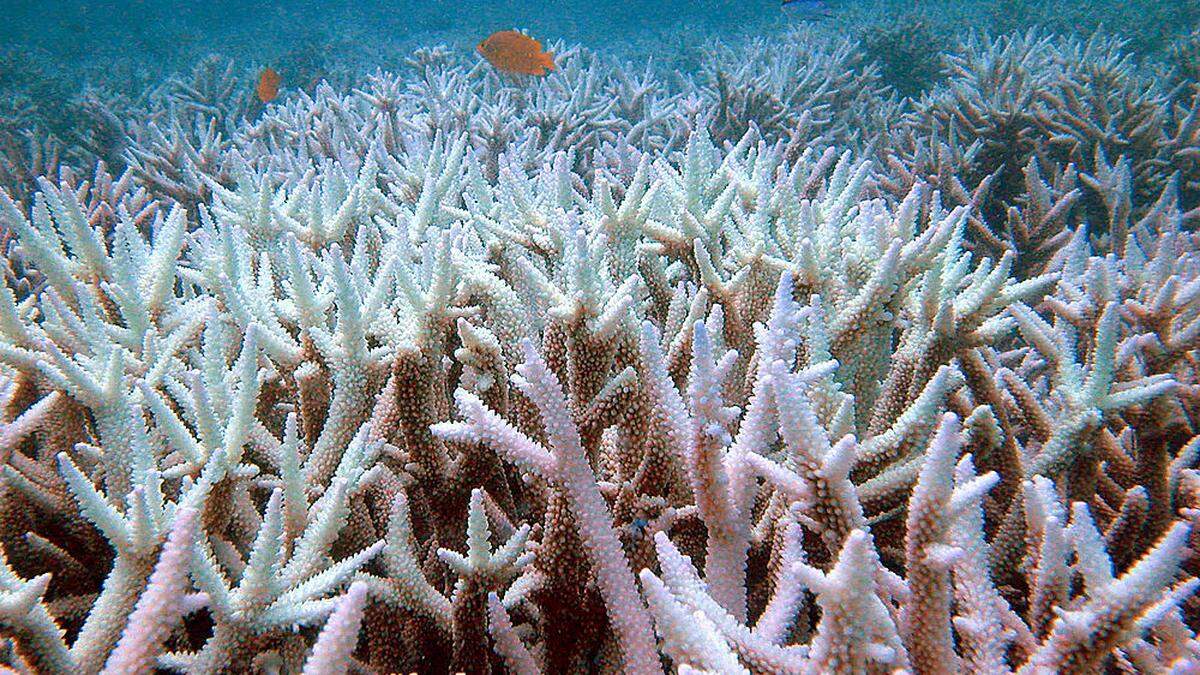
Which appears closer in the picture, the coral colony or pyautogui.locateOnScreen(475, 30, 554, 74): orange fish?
the coral colony

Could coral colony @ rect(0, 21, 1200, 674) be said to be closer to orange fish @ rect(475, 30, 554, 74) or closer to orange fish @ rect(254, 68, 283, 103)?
orange fish @ rect(475, 30, 554, 74)

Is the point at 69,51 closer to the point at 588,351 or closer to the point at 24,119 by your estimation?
the point at 24,119

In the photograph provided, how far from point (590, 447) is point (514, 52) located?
18.2 ft

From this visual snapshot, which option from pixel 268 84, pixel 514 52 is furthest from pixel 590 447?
pixel 268 84

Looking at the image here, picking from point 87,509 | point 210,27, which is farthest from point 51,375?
point 210,27

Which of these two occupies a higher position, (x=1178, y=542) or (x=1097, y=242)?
(x=1097, y=242)

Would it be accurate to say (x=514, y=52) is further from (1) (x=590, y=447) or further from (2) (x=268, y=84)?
(1) (x=590, y=447)

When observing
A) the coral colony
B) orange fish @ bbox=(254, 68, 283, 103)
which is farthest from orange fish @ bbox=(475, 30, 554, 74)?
the coral colony

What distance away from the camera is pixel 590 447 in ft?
5.31

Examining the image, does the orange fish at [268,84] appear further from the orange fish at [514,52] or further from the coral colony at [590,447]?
the coral colony at [590,447]

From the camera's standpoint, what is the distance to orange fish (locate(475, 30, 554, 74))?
20.1ft

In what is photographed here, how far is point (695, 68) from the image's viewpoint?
1557cm

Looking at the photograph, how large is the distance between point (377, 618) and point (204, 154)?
5.06 m

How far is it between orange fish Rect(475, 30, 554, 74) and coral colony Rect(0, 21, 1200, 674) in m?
3.74
